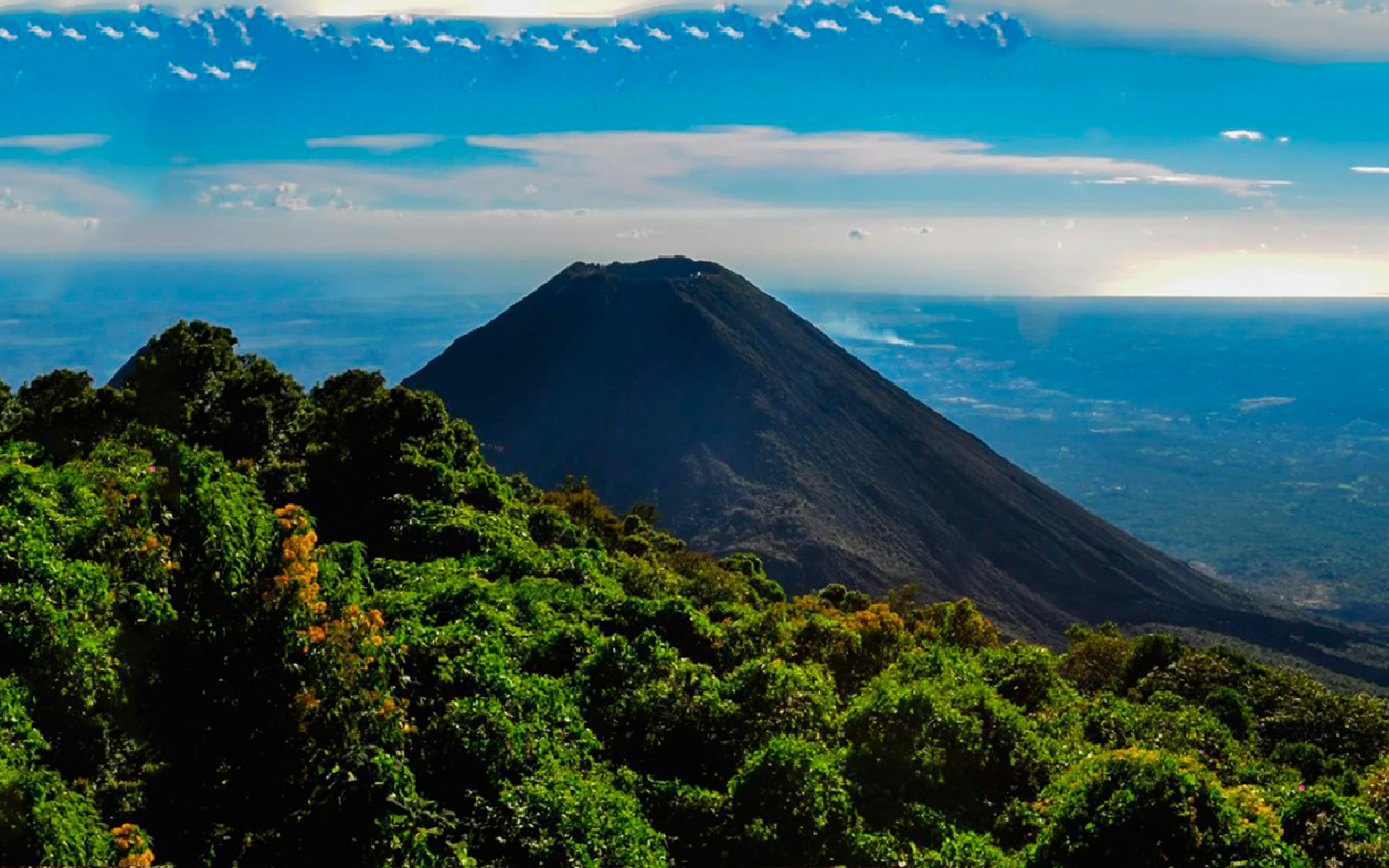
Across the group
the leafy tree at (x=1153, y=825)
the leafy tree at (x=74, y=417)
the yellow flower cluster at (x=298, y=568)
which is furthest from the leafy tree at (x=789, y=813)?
the leafy tree at (x=74, y=417)

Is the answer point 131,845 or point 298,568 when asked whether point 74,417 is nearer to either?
point 298,568

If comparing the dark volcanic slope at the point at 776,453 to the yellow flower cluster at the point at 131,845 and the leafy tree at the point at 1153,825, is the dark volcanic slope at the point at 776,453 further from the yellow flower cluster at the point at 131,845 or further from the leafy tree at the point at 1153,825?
the yellow flower cluster at the point at 131,845

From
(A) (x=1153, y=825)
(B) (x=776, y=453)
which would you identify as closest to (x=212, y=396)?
(A) (x=1153, y=825)

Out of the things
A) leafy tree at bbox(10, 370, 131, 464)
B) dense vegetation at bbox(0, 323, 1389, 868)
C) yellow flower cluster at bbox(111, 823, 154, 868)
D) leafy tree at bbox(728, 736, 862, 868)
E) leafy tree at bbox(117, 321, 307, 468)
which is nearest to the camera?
yellow flower cluster at bbox(111, 823, 154, 868)

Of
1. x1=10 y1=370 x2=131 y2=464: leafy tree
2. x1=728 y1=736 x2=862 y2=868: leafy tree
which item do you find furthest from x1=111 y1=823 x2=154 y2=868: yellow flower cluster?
x1=10 y1=370 x2=131 y2=464: leafy tree

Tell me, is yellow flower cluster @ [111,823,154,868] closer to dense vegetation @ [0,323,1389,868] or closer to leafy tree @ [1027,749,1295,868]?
dense vegetation @ [0,323,1389,868]

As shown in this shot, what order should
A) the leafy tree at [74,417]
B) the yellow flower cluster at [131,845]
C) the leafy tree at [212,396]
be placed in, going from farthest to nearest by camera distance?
the leafy tree at [212,396] → the leafy tree at [74,417] → the yellow flower cluster at [131,845]
